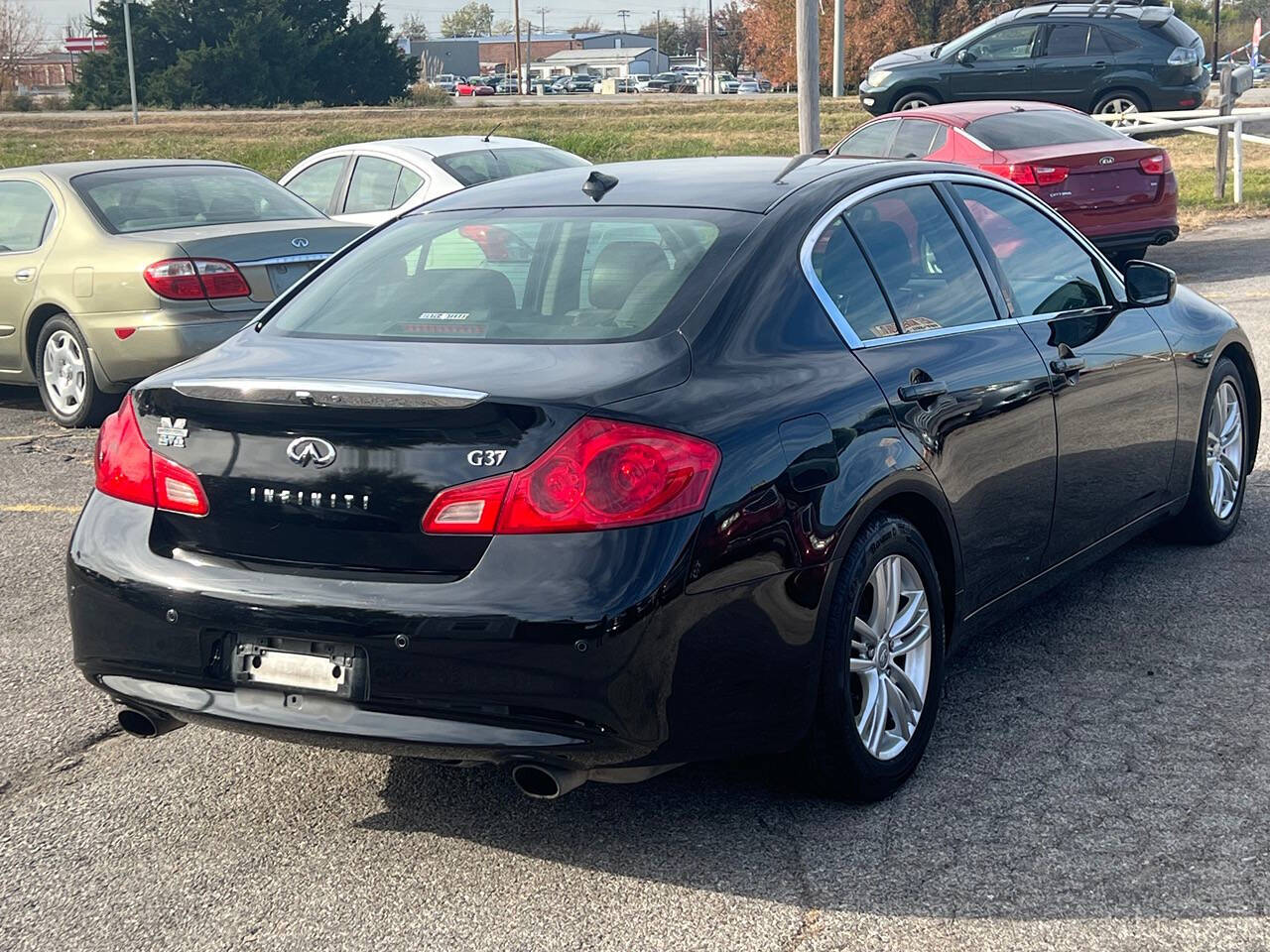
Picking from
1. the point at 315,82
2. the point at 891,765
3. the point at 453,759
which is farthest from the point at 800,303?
the point at 315,82

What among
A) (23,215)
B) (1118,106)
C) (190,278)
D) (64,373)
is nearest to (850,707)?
(190,278)

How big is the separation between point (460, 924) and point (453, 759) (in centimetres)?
35

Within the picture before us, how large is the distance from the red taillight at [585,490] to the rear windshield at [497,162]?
8.78 metres

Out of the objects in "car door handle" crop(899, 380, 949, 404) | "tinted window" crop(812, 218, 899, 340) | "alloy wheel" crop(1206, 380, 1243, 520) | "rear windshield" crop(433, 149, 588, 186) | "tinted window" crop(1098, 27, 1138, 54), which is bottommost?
"alloy wheel" crop(1206, 380, 1243, 520)

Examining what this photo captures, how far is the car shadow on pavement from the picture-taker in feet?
11.8

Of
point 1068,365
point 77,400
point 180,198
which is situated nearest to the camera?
point 1068,365

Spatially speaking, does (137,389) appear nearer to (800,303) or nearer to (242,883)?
(242,883)

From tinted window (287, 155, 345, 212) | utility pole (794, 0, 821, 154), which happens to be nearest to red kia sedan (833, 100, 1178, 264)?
utility pole (794, 0, 821, 154)

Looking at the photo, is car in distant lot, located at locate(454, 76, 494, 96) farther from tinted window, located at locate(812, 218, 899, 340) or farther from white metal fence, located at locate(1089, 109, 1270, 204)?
tinted window, located at locate(812, 218, 899, 340)

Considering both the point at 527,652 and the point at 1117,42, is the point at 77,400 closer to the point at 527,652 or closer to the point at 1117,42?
the point at 527,652

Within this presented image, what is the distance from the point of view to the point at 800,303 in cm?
418

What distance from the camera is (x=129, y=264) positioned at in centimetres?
929

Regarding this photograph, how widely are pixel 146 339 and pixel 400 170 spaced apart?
3.82m

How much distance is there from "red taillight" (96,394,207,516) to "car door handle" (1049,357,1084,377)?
104 inches
